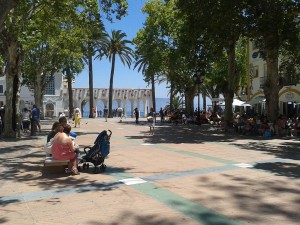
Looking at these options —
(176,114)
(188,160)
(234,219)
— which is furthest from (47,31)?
(176,114)

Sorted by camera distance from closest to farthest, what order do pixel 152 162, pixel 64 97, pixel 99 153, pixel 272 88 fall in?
pixel 99 153 → pixel 152 162 → pixel 272 88 → pixel 64 97

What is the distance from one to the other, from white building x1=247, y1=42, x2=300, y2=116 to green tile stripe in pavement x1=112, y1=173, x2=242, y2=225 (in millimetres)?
23183

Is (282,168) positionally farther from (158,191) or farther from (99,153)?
(99,153)

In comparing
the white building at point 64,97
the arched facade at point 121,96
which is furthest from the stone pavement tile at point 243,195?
the arched facade at point 121,96

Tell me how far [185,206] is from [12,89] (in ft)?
44.6

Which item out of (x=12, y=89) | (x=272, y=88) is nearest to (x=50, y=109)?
(x=12, y=89)

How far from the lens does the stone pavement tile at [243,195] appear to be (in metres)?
5.59

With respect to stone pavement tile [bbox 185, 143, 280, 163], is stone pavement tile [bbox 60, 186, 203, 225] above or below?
below

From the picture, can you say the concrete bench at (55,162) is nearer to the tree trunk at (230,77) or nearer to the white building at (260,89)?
the tree trunk at (230,77)

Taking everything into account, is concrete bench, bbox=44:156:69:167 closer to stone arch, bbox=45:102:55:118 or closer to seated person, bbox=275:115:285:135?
seated person, bbox=275:115:285:135

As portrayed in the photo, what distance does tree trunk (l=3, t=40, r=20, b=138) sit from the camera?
1716 cm

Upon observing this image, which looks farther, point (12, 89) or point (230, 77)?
point (230, 77)

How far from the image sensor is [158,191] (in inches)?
277

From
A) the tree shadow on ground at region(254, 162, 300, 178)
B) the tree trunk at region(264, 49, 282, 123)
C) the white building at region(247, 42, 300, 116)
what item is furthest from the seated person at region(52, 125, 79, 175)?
the white building at region(247, 42, 300, 116)
